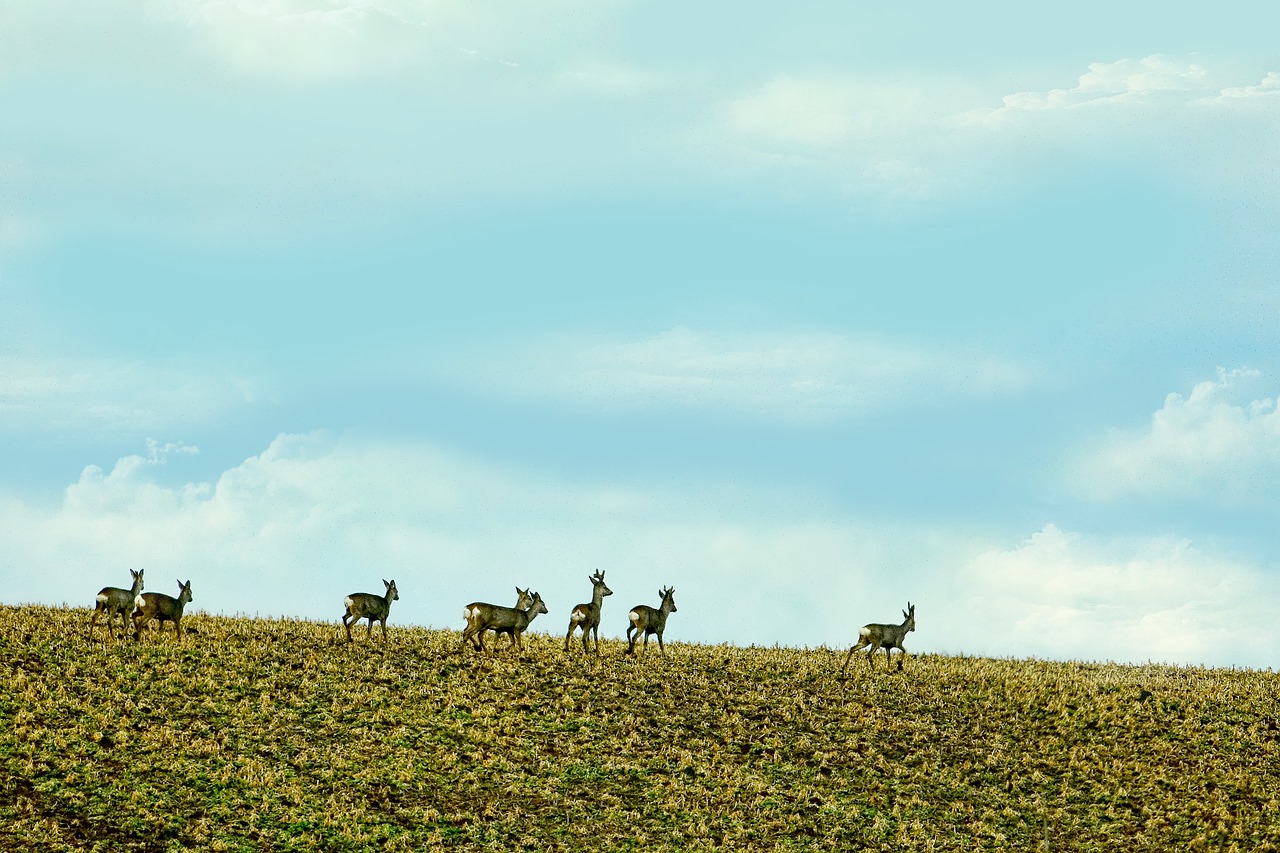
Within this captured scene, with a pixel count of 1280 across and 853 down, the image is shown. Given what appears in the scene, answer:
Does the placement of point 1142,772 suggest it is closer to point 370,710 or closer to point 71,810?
point 370,710

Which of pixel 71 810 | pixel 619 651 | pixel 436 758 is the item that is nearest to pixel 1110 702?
pixel 619 651

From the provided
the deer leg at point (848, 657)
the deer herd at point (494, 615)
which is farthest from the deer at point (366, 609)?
the deer leg at point (848, 657)

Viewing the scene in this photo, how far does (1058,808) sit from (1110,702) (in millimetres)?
6724

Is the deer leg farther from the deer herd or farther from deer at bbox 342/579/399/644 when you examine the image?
deer at bbox 342/579/399/644

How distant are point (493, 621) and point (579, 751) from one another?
6424mm

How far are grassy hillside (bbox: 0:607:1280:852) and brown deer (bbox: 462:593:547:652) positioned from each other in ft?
2.44

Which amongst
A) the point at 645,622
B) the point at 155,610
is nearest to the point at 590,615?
the point at 645,622

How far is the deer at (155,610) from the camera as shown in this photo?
34500 mm

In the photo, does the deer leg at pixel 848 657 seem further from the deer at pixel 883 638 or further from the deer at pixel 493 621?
the deer at pixel 493 621

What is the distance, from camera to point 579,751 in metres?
29.4

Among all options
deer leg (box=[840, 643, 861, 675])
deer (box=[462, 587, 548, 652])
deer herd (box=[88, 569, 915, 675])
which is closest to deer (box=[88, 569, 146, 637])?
deer herd (box=[88, 569, 915, 675])

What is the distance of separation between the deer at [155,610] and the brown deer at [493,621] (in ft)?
24.4

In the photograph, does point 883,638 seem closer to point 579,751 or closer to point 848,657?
point 848,657

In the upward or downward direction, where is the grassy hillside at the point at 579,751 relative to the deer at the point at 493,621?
downward
